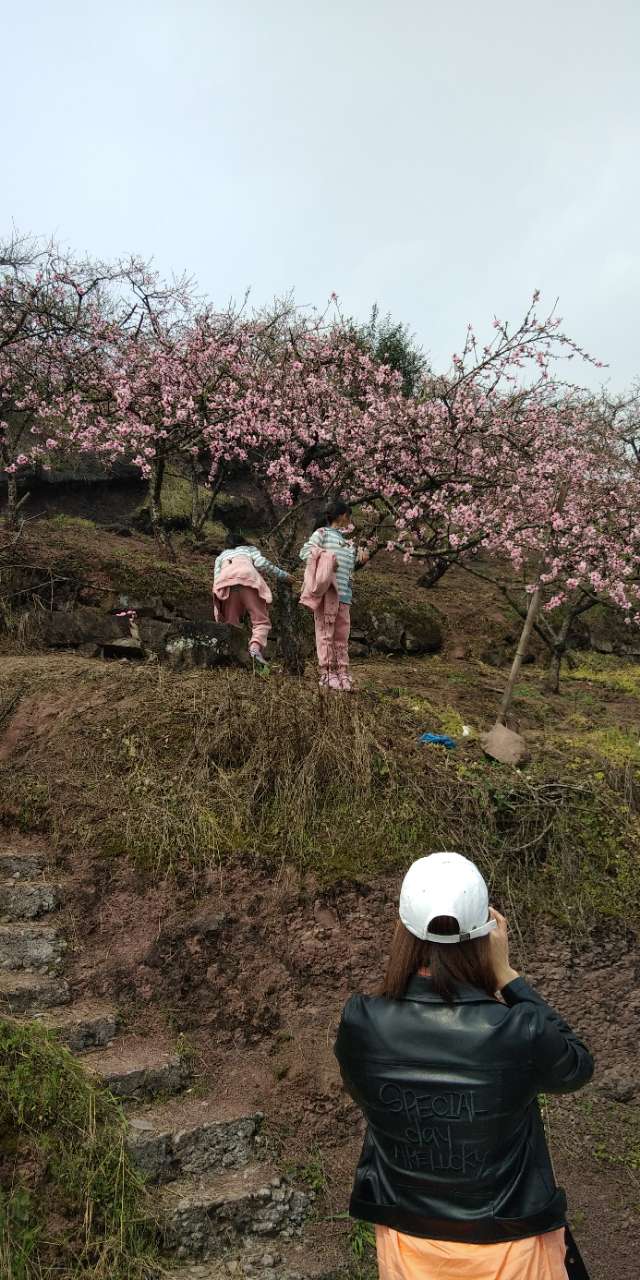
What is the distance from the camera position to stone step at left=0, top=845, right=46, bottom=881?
538 centimetres

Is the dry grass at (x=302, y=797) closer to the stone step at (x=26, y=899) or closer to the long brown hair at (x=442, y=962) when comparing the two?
the stone step at (x=26, y=899)

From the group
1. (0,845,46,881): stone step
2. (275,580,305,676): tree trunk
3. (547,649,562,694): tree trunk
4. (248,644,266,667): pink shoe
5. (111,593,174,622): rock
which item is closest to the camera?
(0,845,46,881): stone step

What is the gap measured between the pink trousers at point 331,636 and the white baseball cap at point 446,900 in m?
5.52

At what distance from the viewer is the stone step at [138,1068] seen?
411 centimetres

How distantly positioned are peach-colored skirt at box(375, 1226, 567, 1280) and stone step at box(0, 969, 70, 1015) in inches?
111

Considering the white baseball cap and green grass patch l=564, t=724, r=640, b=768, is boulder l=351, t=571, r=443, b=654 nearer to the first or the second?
green grass patch l=564, t=724, r=640, b=768

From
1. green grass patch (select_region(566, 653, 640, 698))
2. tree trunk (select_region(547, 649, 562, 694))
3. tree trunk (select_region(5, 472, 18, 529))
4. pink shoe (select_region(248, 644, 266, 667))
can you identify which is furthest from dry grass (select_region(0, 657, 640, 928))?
tree trunk (select_region(5, 472, 18, 529))

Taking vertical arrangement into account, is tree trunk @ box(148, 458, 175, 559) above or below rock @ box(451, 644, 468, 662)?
above

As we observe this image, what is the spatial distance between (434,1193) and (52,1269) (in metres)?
2.03

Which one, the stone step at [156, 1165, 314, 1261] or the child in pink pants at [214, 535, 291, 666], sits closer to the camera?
Result: the stone step at [156, 1165, 314, 1261]

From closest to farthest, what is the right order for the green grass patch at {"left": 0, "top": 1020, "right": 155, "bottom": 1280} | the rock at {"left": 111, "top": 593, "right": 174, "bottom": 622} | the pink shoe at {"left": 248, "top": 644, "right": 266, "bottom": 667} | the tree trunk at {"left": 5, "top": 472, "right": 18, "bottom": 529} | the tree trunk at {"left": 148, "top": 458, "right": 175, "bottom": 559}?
the green grass patch at {"left": 0, "top": 1020, "right": 155, "bottom": 1280}, the pink shoe at {"left": 248, "top": 644, "right": 266, "bottom": 667}, the rock at {"left": 111, "top": 593, "right": 174, "bottom": 622}, the tree trunk at {"left": 5, "top": 472, "right": 18, "bottom": 529}, the tree trunk at {"left": 148, "top": 458, "right": 175, "bottom": 559}

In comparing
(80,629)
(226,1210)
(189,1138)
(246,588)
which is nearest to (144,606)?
(80,629)

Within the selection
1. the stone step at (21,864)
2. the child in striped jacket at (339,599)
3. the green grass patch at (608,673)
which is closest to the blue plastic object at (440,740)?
the child in striped jacket at (339,599)

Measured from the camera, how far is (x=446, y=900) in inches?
79.2
